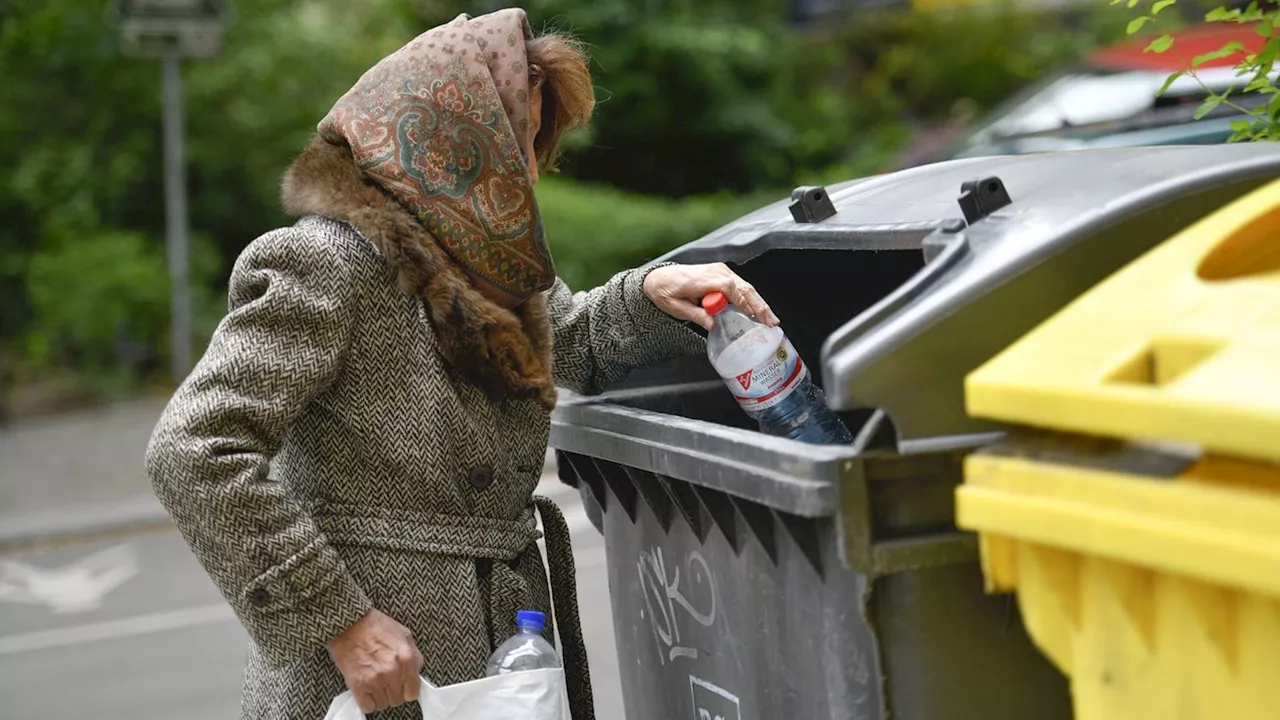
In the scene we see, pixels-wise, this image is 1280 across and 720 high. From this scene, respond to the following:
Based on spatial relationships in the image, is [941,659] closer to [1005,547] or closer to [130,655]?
[1005,547]

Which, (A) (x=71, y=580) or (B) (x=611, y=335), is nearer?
(B) (x=611, y=335)

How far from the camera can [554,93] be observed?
258 cm

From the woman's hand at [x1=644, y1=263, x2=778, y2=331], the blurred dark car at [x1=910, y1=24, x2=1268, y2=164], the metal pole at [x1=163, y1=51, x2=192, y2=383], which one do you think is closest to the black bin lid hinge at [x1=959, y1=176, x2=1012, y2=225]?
the woman's hand at [x1=644, y1=263, x2=778, y2=331]

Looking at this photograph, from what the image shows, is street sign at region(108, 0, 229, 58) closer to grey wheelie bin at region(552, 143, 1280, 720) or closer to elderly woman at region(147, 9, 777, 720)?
elderly woman at region(147, 9, 777, 720)

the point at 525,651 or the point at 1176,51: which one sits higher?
the point at 1176,51

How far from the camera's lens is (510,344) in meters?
2.37

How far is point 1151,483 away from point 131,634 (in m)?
5.57

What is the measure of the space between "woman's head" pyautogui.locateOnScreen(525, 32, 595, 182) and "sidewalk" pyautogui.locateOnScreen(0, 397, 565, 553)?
18.1ft

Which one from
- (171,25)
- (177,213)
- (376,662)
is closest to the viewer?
(376,662)

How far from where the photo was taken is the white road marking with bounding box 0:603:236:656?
626 centimetres

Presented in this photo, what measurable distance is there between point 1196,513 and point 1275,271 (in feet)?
1.83

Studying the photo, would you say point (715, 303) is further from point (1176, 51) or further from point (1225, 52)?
point (1176, 51)

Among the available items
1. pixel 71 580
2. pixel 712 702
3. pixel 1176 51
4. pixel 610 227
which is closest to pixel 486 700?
pixel 712 702

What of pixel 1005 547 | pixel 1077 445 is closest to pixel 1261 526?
pixel 1077 445
